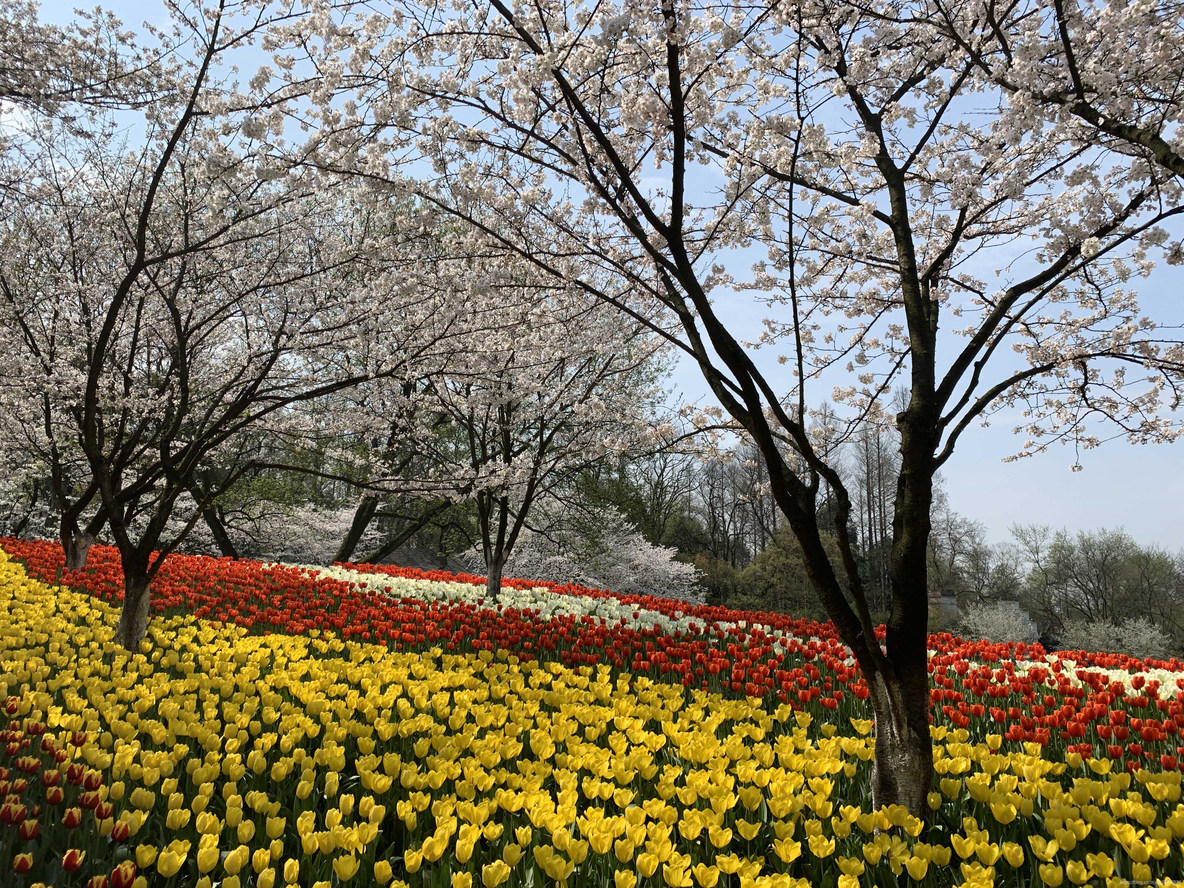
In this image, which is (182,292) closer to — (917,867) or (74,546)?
(74,546)

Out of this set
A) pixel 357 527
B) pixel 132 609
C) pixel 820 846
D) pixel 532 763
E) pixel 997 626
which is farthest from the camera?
pixel 997 626

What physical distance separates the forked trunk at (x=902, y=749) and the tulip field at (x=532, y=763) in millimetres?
100

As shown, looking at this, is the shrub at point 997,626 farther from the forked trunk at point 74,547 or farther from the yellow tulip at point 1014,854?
the forked trunk at point 74,547

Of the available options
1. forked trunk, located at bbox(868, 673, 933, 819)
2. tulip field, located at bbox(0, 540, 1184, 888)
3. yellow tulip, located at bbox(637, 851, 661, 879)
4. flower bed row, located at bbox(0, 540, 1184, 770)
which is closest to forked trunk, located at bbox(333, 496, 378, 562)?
flower bed row, located at bbox(0, 540, 1184, 770)

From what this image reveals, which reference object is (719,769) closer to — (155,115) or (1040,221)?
(1040,221)

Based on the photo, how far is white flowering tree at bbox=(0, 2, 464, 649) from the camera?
16.8ft

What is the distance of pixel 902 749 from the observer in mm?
3068

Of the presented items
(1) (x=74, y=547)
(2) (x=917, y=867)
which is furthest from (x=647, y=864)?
(1) (x=74, y=547)

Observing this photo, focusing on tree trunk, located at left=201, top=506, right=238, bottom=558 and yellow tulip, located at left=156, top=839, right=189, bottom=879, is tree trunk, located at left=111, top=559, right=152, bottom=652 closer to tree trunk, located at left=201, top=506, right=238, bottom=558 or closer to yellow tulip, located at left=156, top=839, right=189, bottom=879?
yellow tulip, located at left=156, top=839, right=189, bottom=879

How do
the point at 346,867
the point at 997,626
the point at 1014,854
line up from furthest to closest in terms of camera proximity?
1. the point at 997,626
2. the point at 1014,854
3. the point at 346,867

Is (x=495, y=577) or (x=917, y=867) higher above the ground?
(x=495, y=577)

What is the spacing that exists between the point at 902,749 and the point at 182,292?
7.89m

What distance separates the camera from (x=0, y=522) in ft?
61.1

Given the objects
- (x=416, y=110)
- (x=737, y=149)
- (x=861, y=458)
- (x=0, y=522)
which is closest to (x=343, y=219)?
(x=416, y=110)
